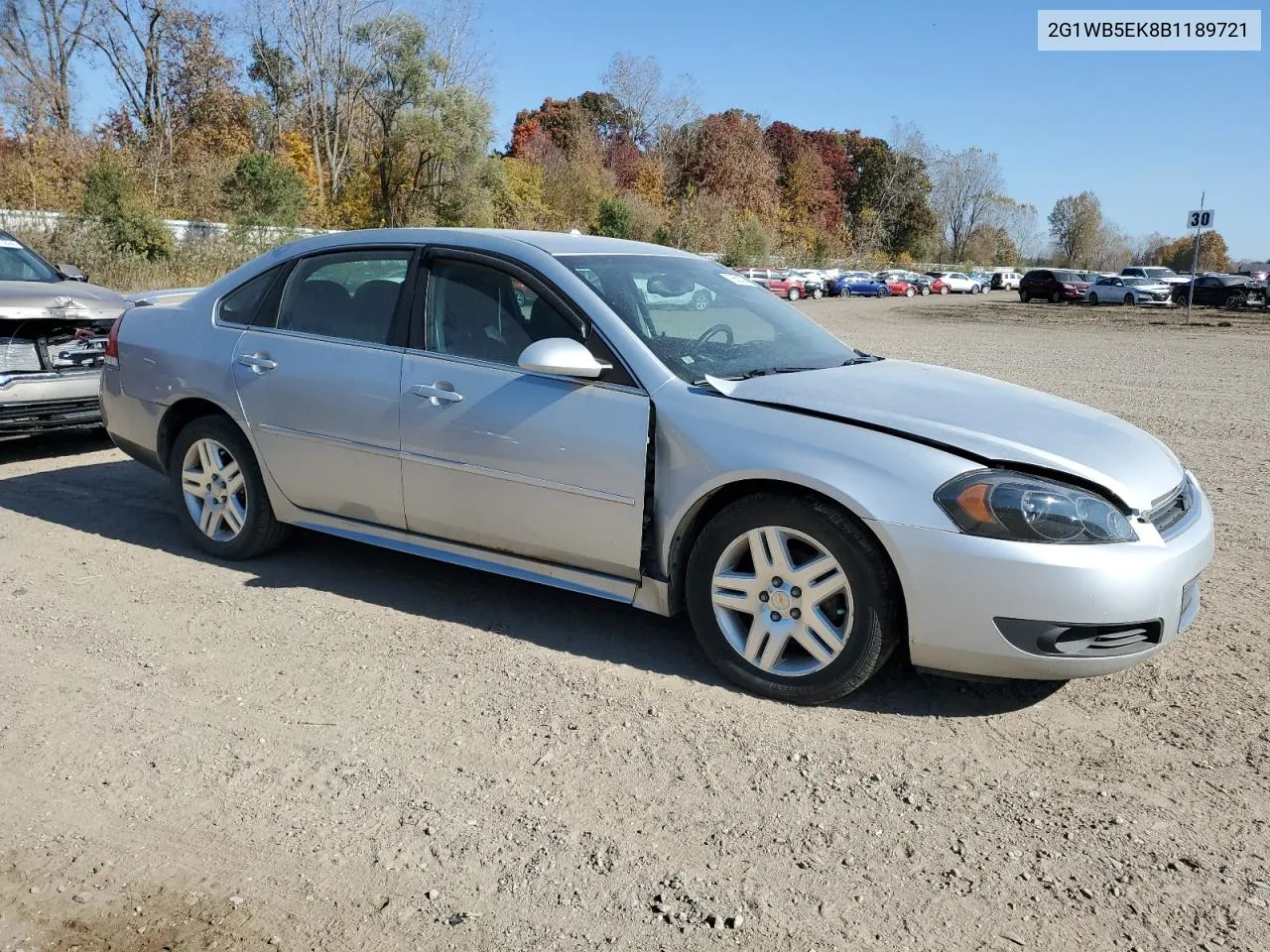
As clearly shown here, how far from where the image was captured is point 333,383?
4.82 m

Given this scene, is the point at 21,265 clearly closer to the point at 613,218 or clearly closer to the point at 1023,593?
the point at 1023,593

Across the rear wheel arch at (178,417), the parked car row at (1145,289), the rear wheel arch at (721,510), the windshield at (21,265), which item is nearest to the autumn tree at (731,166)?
the parked car row at (1145,289)

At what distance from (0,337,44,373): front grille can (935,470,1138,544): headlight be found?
6.48 metres

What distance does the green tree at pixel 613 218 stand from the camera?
51094mm

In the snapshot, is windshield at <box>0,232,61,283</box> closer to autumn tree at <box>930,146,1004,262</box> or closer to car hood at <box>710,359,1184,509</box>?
car hood at <box>710,359,1184,509</box>

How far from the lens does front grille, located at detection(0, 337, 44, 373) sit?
24.1 ft

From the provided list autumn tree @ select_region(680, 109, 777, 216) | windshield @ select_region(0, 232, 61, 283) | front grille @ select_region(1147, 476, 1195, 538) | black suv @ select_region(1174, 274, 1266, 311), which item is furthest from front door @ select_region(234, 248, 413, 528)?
autumn tree @ select_region(680, 109, 777, 216)

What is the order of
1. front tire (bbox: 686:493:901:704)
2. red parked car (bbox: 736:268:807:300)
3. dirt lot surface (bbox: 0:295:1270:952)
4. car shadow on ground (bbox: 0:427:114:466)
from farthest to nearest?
1. red parked car (bbox: 736:268:807:300)
2. car shadow on ground (bbox: 0:427:114:466)
3. front tire (bbox: 686:493:901:704)
4. dirt lot surface (bbox: 0:295:1270:952)

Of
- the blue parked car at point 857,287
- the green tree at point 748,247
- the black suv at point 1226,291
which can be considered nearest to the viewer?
the black suv at point 1226,291

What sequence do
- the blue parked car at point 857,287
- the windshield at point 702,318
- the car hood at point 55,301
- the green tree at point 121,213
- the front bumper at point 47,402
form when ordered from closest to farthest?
1. the windshield at point 702,318
2. the front bumper at point 47,402
3. the car hood at point 55,301
4. the green tree at point 121,213
5. the blue parked car at point 857,287

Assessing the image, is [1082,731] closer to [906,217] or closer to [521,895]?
[521,895]

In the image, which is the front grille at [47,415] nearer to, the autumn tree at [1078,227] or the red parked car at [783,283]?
the red parked car at [783,283]

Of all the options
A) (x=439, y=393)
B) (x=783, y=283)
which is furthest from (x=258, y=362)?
(x=783, y=283)

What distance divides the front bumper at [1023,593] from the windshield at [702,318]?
43.8 inches
